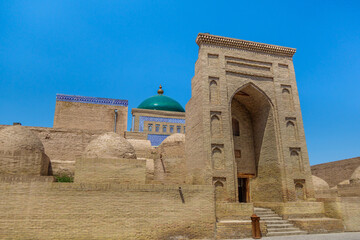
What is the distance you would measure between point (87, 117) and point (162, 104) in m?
10.2

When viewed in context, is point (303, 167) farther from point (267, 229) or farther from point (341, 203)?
point (267, 229)

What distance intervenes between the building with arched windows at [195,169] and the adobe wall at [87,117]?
0.05 metres

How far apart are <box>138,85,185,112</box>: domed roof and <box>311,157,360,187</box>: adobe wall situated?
1149cm

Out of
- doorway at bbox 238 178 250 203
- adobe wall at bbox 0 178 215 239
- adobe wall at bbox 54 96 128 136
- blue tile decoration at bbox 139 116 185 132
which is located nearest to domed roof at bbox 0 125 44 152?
adobe wall at bbox 0 178 215 239

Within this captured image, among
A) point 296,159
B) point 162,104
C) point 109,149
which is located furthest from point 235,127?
point 162,104

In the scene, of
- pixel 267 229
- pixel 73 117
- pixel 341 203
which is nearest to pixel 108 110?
pixel 73 117

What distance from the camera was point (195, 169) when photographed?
10742 millimetres

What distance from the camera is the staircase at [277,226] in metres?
8.61

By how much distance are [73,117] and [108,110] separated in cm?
170

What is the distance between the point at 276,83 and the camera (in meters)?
12.1

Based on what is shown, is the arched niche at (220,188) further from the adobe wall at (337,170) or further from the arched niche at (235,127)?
the adobe wall at (337,170)

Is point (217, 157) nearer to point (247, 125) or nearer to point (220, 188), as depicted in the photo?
point (220, 188)

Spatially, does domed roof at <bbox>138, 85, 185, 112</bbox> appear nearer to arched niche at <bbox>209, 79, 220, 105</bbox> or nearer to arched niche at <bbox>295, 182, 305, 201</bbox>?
arched niche at <bbox>209, 79, 220, 105</bbox>

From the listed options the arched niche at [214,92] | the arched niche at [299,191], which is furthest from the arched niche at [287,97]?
the arched niche at [299,191]
